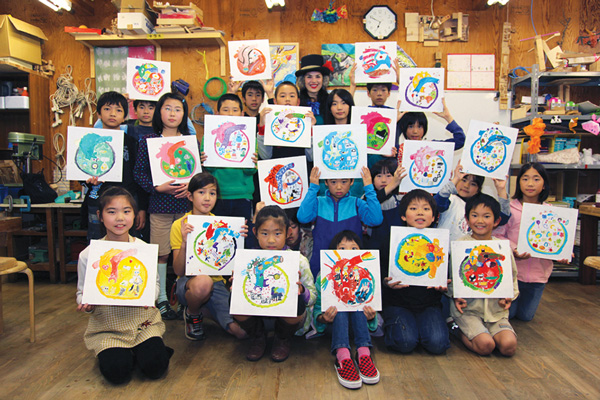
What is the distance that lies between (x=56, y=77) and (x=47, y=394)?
4.03 m

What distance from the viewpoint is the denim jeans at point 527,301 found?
2.82m

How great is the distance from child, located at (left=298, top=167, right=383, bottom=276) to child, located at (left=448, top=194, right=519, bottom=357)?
0.61 meters

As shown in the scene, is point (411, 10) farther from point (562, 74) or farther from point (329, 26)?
point (562, 74)

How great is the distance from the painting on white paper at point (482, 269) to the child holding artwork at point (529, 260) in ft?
1.61

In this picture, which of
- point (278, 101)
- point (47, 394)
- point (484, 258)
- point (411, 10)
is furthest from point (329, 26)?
point (47, 394)

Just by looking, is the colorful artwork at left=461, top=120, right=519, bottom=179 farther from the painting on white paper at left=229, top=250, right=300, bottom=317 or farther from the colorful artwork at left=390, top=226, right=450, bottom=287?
the painting on white paper at left=229, top=250, right=300, bottom=317

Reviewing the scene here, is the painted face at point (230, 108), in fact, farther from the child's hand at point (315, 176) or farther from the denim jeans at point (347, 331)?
the denim jeans at point (347, 331)

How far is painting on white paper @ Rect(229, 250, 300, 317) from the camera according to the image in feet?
6.74

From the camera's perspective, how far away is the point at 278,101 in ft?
9.75

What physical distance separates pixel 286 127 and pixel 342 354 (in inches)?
61.7

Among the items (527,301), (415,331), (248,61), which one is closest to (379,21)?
(248,61)

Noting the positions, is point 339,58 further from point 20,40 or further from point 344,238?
point 20,40

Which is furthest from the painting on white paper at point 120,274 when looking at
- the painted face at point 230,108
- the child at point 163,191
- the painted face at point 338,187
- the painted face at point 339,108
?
the painted face at point 339,108

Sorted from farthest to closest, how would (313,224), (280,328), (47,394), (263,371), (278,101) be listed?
(278,101)
(313,224)
(280,328)
(263,371)
(47,394)
